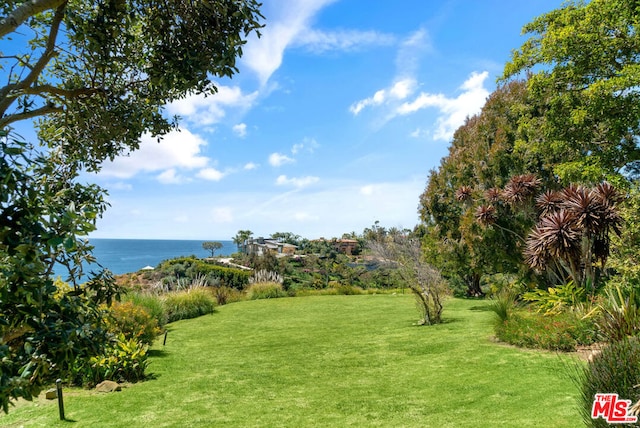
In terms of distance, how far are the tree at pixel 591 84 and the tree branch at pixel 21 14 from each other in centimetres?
1250

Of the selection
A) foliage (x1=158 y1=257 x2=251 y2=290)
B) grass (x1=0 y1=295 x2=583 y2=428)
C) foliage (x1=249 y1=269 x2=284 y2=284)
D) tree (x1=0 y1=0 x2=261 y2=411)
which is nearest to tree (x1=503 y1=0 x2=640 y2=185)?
grass (x1=0 y1=295 x2=583 y2=428)

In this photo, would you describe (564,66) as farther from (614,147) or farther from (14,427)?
(14,427)

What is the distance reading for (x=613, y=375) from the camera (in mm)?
4199

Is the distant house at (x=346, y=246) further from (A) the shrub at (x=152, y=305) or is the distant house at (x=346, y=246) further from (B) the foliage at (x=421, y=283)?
(A) the shrub at (x=152, y=305)

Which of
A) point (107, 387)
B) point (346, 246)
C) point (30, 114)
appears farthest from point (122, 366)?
point (346, 246)

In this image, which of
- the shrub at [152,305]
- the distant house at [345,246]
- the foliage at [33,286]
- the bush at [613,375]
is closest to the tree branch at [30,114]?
the foliage at [33,286]

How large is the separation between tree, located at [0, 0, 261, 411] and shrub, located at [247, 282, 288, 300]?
61.4 feet

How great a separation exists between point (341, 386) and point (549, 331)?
186 inches

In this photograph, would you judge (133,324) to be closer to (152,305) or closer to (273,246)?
(152,305)

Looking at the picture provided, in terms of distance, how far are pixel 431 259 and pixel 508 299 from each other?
29.9 ft

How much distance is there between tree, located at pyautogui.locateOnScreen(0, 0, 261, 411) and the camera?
1681 mm

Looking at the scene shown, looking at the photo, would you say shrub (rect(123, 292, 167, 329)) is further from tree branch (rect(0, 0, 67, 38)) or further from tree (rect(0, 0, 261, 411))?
tree branch (rect(0, 0, 67, 38))

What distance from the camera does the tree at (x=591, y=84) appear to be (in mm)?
10883

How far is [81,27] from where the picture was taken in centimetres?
328
